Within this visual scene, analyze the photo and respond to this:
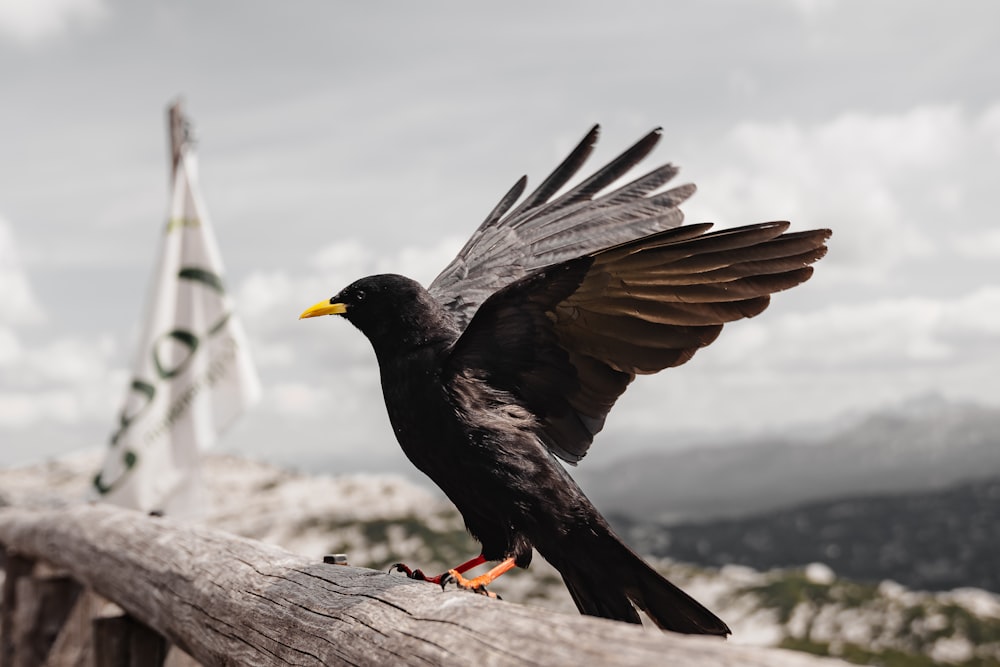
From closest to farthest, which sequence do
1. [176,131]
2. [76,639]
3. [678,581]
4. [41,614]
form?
[76,639] → [41,614] → [176,131] → [678,581]

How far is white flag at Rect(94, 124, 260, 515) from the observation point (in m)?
8.67

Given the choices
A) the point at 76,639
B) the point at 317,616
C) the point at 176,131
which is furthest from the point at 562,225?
the point at 176,131

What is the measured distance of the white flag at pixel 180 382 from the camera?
8.67 m

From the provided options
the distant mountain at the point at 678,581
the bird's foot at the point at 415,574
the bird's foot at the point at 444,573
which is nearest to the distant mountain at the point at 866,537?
the distant mountain at the point at 678,581

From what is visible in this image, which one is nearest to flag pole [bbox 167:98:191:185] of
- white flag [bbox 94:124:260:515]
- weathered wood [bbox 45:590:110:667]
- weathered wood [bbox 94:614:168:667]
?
white flag [bbox 94:124:260:515]

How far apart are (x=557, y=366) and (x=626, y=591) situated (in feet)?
2.36

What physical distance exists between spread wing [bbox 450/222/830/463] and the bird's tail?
1.03 ft

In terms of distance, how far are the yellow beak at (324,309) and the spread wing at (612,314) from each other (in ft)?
1.43

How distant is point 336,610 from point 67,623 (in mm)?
4629

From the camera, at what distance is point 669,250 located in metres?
2.57

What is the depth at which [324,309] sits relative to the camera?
9.68 feet

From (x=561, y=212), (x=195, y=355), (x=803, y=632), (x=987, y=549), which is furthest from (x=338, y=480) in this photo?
(x=987, y=549)

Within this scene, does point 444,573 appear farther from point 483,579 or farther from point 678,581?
point 678,581

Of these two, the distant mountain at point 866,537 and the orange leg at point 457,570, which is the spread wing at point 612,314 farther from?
the distant mountain at point 866,537
